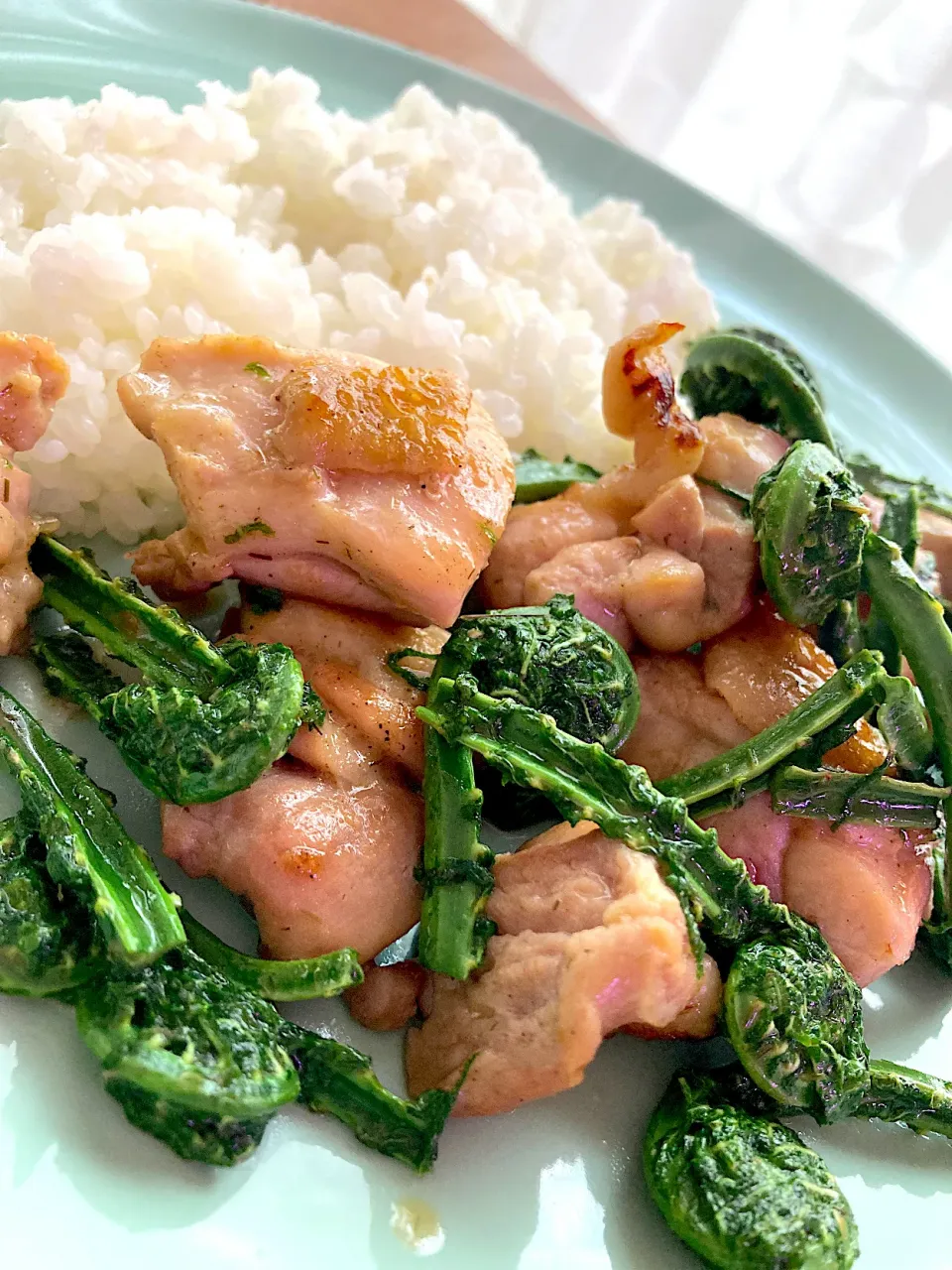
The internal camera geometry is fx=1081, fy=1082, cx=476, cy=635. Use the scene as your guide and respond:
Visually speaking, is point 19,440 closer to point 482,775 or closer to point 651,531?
point 482,775

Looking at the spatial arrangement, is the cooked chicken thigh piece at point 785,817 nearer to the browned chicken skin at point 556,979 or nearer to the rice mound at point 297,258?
the browned chicken skin at point 556,979

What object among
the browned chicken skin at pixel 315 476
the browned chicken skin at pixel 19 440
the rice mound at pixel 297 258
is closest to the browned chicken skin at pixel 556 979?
the browned chicken skin at pixel 315 476

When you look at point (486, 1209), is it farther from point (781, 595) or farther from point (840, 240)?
point (840, 240)

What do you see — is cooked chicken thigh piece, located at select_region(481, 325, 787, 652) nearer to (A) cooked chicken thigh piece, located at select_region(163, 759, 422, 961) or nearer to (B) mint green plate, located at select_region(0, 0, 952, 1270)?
(A) cooked chicken thigh piece, located at select_region(163, 759, 422, 961)

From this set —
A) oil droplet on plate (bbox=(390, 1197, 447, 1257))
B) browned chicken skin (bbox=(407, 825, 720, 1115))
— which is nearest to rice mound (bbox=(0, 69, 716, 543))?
browned chicken skin (bbox=(407, 825, 720, 1115))

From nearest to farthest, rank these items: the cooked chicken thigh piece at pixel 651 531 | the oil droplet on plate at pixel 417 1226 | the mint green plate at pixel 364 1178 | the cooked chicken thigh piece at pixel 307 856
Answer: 1. the mint green plate at pixel 364 1178
2. the oil droplet on plate at pixel 417 1226
3. the cooked chicken thigh piece at pixel 307 856
4. the cooked chicken thigh piece at pixel 651 531

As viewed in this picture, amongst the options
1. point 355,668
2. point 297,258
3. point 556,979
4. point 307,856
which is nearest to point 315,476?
point 355,668
